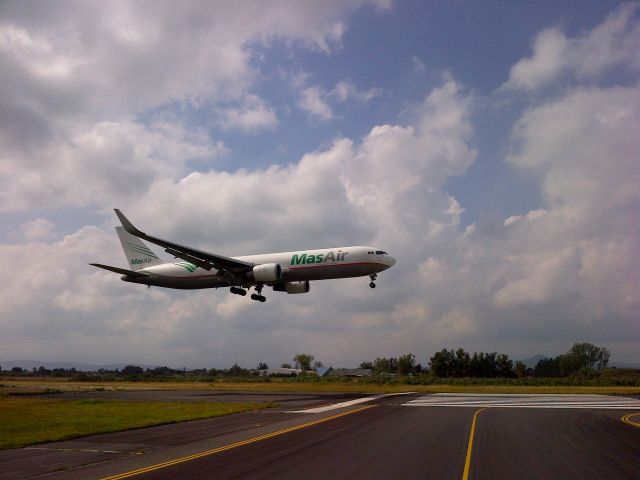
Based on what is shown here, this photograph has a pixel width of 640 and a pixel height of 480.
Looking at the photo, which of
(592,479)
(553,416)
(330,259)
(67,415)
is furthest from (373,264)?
(592,479)

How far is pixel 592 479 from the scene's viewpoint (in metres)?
13.0

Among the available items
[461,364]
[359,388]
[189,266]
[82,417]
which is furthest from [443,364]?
[82,417]

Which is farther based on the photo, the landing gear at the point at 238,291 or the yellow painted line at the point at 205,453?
the landing gear at the point at 238,291

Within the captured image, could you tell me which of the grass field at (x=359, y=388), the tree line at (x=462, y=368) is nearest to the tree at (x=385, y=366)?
the tree line at (x=462, y=368)

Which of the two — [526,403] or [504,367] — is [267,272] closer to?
[526,403]

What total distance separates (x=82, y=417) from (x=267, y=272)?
68.3ft

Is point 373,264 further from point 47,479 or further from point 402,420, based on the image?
point 47,479

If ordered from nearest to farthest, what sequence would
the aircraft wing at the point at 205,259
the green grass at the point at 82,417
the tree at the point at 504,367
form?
the green grass at the point at 82,417
the aircraft wing at the point at 205,259
the tree at the point at 504,367

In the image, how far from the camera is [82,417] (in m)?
30.3

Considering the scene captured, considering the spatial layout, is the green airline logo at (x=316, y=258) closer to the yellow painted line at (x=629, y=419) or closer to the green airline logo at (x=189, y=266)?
the green airline logo at (x=189, y=266)

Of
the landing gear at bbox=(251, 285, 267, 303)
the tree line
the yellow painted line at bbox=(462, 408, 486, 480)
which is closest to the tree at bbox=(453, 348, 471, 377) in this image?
the tree line

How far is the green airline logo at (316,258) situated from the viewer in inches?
1844

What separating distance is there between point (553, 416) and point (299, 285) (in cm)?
2801

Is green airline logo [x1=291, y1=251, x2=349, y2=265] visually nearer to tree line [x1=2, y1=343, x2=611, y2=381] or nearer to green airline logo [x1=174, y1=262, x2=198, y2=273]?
green airline logo [x1=174, y1=262, x2=198, y2=273]
